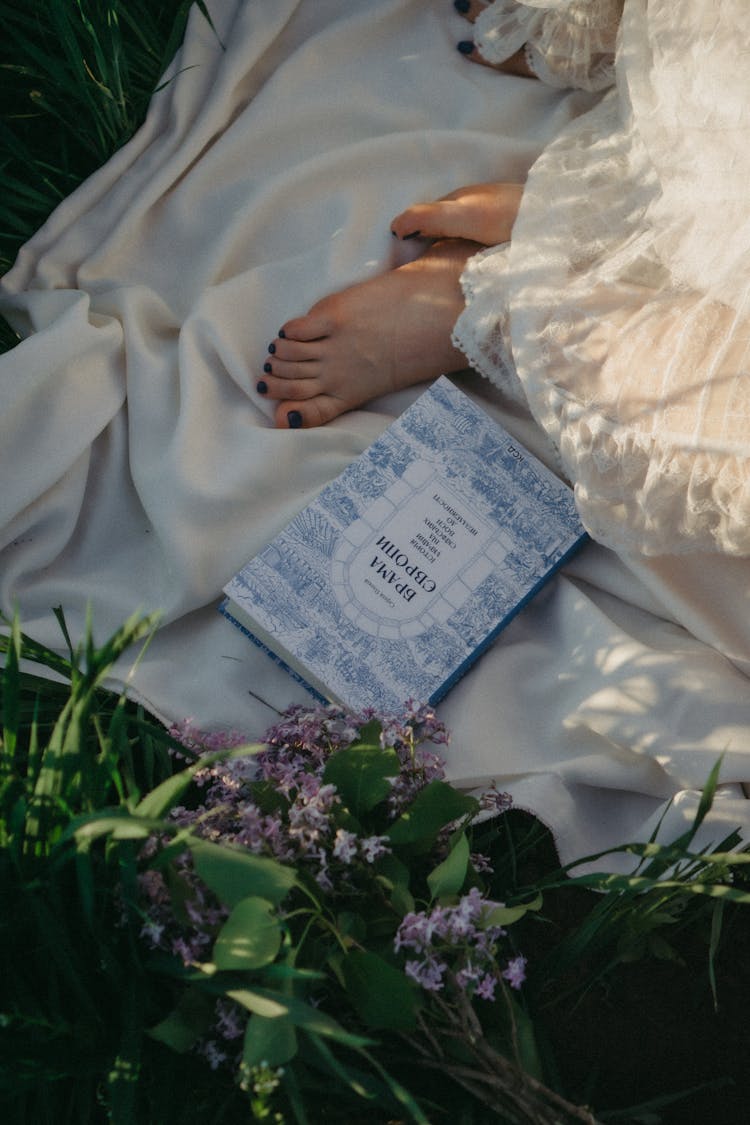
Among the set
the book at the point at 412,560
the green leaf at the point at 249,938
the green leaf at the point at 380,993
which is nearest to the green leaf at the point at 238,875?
the green leaf at the point at 249,938

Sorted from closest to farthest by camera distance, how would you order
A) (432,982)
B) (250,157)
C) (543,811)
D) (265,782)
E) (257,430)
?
(432,982)
(265,782)
(543,811)
(257,430)
(250,157)

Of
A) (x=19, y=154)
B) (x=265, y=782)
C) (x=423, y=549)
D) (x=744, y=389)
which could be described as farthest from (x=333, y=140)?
(x=265, y=782)

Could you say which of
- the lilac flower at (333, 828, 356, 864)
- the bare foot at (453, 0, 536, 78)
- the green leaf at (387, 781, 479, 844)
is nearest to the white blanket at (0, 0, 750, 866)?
the bare foot at (453, 0, 536, 78)

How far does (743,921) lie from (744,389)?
0.63 m

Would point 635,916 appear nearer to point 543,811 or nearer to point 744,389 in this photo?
point 543,811

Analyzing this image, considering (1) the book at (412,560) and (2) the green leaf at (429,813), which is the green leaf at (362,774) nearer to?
(2) the green leaf at (429,813)

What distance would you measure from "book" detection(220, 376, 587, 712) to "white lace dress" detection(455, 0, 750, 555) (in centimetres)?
11

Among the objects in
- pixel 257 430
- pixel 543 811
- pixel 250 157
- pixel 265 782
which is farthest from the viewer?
pixel 250 157

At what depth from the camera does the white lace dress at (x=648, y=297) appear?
0.94 meters

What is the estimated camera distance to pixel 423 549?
3.82 ft

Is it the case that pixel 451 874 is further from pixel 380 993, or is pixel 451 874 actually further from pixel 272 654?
pixel 272 654

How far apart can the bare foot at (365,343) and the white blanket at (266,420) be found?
38mm

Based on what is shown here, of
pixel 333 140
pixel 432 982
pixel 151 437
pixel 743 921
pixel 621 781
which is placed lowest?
pixel 743 921

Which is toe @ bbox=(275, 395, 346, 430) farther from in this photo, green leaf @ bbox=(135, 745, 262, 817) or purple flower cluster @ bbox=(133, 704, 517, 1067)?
green leaf @ bbox=(135, 745, 262, 817)
